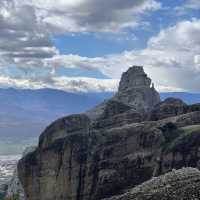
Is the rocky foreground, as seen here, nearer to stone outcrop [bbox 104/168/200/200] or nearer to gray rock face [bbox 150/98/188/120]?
gray rock face [bbox 150/98/188/120]

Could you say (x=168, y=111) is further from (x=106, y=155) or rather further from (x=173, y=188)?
(x=173, y=188)

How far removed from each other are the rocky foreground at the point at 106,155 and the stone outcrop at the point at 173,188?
4063cm

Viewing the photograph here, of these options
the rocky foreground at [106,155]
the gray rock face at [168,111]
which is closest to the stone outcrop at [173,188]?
the rocky foreground at [106,155]

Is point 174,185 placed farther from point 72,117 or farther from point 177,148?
point 72,117

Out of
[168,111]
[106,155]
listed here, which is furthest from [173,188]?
[168,111]

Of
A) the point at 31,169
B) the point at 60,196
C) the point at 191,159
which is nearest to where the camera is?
the point at 191,159

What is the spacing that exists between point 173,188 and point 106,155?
6346 cm

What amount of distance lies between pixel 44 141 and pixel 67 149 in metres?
11.2

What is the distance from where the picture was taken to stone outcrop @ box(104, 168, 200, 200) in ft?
180

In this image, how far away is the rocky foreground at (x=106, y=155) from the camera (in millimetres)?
112250

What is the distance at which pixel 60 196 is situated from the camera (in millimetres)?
125875

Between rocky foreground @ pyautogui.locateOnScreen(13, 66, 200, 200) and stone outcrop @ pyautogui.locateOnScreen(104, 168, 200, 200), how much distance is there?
40.6 meters

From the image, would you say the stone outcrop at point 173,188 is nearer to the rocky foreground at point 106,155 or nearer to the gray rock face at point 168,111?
the rocky foreground at point 106,155

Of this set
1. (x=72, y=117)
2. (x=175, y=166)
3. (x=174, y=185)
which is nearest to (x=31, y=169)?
(x=72, y=117)
